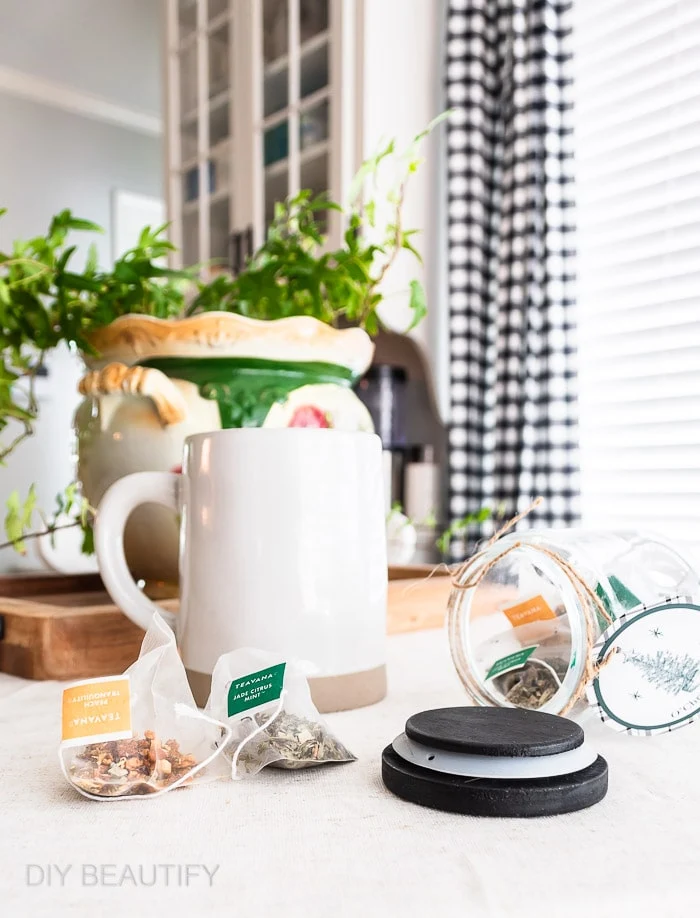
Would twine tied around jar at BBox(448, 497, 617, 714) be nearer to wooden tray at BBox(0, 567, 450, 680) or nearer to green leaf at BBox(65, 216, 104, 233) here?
wooden tray at BBox(0, 567, 450, 680)

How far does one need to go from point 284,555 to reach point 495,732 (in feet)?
0.59

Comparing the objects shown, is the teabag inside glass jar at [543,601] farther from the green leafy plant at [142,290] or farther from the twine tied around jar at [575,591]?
the green leafy plant at [142,290]

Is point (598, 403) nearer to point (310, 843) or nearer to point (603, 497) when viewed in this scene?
point (603, 497)

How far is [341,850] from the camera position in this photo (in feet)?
1.03

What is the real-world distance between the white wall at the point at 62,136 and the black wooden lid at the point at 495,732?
3695 mm

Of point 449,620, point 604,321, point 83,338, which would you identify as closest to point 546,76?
point 604,321

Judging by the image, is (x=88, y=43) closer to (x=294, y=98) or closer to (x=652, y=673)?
(x=294, y=98)

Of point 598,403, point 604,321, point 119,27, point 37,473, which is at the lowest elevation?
point 37,473

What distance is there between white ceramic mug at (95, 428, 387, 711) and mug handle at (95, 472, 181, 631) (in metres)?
0.03

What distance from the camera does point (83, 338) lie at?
802 mm

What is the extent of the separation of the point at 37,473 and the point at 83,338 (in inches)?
135

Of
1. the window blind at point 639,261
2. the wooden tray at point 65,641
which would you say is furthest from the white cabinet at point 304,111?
the wooden tray at point 65,641

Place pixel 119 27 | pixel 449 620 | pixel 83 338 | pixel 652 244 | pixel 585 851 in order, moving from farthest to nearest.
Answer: pixel 119 27 → pixel 652 244 → pixel 83 338 → pixel 449 620 → pixel 585 851

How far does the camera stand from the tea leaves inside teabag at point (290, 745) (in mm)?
402
